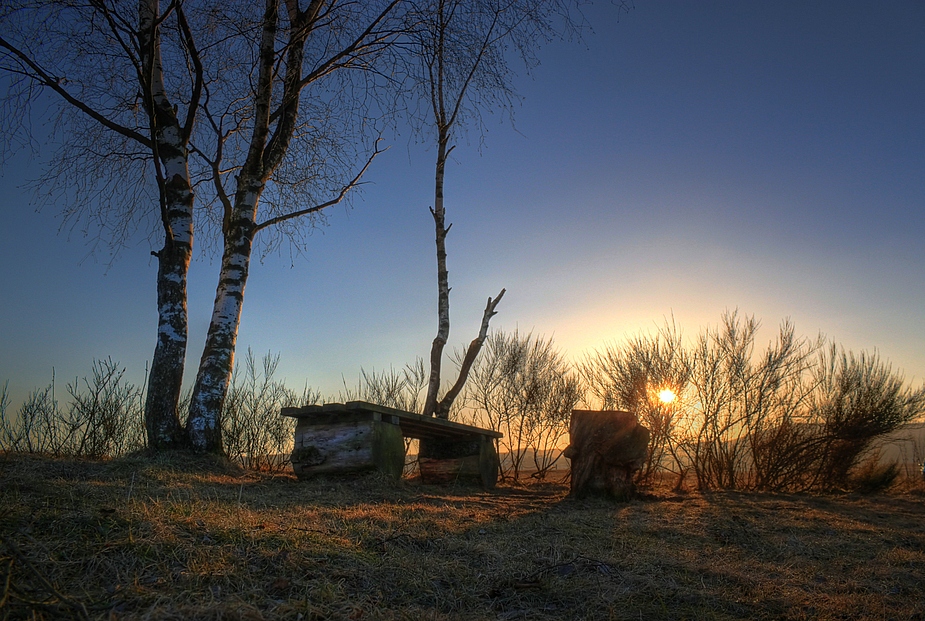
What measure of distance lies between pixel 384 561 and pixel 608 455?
534cm

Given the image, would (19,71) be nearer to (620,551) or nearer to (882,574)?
(620,551)

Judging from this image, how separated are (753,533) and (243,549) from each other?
4.42m

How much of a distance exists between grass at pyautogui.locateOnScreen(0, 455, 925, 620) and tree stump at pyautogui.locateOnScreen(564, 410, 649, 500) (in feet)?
7.44

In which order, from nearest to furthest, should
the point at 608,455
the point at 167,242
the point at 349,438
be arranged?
the point at 349,438, the point at 167,242, the point at 608,455

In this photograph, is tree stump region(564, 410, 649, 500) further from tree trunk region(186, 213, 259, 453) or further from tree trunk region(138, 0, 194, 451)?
tree trunk region(138, 0, 194, 451)

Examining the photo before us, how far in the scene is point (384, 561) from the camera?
287cm

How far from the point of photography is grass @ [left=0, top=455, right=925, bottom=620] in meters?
2.13

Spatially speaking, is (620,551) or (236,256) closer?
(620,551)

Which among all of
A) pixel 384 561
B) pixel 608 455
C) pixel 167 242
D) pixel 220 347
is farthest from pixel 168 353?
pixel 608 455

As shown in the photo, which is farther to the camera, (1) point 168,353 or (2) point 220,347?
(2) point 220,347

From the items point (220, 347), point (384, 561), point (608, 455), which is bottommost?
point (384, 561)

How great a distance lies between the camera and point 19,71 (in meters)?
A: 6.98

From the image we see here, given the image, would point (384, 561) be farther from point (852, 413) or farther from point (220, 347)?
point (852, 413)

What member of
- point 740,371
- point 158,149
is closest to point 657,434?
point 740,371
